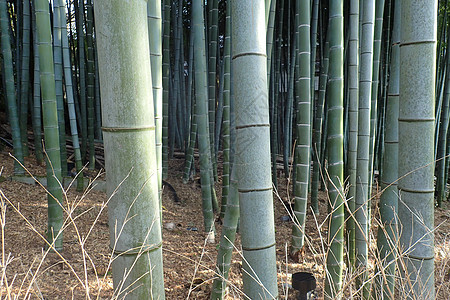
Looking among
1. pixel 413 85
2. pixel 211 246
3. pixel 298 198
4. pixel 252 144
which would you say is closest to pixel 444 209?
pixel 298 198

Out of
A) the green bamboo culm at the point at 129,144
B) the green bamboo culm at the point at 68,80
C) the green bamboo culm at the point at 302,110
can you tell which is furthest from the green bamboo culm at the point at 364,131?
the green bamboo culm at the point at 68,80

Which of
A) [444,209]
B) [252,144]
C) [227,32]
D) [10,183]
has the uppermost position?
[227,32]

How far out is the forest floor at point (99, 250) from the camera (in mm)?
1646

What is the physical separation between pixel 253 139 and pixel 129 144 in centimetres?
29

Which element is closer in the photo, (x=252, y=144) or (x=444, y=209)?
(x=252, y=144)

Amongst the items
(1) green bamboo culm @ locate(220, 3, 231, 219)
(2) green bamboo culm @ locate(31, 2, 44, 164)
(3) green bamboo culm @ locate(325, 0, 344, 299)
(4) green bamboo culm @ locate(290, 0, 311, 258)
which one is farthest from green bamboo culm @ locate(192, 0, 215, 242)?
(2) green bamboo culm @ locate(31, 2, 44, 164)

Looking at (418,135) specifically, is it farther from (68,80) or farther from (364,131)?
(68,80)

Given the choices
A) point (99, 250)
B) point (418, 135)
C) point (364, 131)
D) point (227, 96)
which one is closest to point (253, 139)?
point (418, 135)

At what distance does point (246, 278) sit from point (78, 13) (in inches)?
139

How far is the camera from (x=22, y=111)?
10.7 feet

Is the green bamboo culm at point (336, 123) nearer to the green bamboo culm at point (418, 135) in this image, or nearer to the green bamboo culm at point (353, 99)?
the green bamboo culm at point (353, 99)

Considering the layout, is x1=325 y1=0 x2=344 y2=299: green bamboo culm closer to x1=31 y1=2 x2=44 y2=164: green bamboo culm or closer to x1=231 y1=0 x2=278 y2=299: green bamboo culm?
x1=231 y1=0 x2=278 y2=299: green bamboo culm

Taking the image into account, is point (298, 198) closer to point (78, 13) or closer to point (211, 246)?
point (211, 246)

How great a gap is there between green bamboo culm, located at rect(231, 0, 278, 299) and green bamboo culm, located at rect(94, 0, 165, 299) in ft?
0.71
